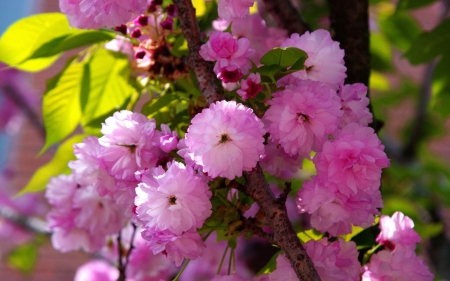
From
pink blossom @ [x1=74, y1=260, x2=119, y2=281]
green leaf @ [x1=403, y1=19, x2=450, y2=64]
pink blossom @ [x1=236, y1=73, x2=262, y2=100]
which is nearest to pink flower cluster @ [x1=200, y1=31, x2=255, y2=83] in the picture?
pink blossom @ [x1=236, y1=73, x2=262, y2=100]

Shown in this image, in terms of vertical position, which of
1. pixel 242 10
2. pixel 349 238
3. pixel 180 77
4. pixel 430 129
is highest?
pixel 242 10

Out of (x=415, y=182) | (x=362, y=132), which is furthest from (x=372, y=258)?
(x=415, y=182)

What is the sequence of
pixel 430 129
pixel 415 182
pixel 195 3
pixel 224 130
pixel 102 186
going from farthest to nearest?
pixel 430 129 → pixel 415 182 → pixel 195 3 → pixel 102 186 → pixel 224 130

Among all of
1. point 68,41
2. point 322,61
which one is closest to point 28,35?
point 68,41

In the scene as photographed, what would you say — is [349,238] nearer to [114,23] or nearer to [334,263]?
[334,263]

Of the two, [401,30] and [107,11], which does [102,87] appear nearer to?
[107,11]
